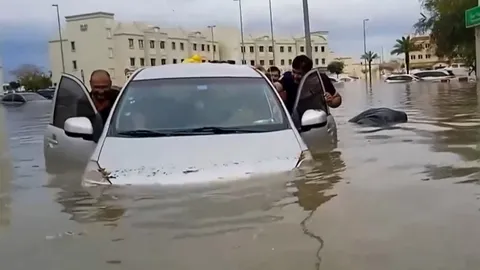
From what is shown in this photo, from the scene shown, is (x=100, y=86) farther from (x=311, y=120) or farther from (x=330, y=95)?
(x=330, y=95)

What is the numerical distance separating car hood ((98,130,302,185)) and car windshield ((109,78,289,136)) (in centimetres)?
18

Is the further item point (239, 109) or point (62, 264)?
point (239, 109)

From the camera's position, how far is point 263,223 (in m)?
4.46

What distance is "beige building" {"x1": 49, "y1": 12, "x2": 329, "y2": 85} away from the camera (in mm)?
76000

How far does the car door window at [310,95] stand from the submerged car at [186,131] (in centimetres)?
40

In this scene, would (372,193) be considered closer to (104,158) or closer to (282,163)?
(282,163)

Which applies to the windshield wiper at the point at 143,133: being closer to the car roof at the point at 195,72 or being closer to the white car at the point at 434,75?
the car roof at the point at 195,72

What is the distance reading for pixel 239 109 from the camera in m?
5.95

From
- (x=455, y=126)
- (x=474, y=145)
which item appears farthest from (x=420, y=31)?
(x=474, y=145)

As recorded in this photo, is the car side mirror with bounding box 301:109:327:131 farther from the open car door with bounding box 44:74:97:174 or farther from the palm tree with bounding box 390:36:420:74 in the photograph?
the palm tree with bounding box 390:36:420:74

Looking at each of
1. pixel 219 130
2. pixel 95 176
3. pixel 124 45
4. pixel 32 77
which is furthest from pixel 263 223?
pixel 32 77

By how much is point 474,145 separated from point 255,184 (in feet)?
15.1

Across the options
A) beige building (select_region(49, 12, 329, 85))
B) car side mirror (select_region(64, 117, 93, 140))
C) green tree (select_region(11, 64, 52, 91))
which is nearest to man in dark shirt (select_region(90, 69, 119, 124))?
car side mirror (select_region(64, 117, 93, 140))

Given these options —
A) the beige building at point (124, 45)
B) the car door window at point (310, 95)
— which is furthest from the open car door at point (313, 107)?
the beige building at point (124, 45)
